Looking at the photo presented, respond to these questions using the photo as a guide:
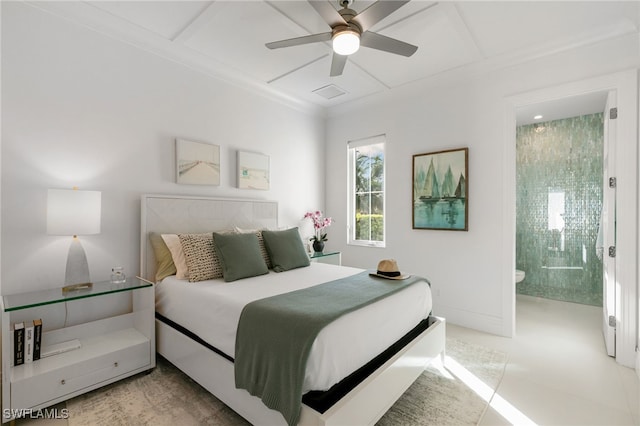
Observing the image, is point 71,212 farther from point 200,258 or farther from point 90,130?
point 200,258

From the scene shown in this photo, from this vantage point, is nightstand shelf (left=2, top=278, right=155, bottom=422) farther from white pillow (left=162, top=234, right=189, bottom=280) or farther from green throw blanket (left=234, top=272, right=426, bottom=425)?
green throw blanket (left=234, top=272, right=426, bottom=425)

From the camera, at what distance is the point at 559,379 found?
7.33 ft

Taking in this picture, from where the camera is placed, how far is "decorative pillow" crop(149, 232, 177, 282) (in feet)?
8.50

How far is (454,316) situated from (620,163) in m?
2.08

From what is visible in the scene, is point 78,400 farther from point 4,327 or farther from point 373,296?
point 373,296

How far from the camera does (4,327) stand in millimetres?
1689

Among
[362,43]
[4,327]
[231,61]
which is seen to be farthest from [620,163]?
[4,327]

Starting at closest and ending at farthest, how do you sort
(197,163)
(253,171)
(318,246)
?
(197,163) < (253,171) < (318,246)

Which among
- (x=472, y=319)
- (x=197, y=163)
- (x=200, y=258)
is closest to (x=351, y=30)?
(x=197, y=163)

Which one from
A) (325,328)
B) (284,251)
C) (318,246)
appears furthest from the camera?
(318,246)

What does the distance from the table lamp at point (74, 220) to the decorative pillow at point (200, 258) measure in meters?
0.65

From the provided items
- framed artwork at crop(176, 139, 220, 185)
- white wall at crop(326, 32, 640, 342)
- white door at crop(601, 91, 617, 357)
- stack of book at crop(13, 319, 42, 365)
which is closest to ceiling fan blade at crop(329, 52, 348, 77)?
white wall at crop(326, 32, 640, 342)

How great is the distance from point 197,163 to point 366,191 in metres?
2.34

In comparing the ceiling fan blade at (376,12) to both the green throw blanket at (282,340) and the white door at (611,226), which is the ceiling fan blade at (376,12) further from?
the white door at (611,226)
